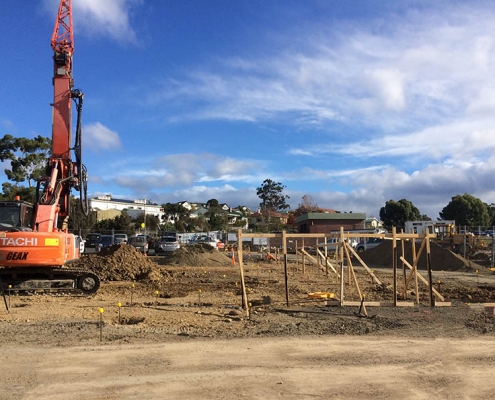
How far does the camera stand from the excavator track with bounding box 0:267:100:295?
1495 centimetres

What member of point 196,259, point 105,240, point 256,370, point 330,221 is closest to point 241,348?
point 256,370

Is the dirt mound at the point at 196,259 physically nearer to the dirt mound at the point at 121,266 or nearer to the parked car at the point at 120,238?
the dirt mound at the point at 121,266

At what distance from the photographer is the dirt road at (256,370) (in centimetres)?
596

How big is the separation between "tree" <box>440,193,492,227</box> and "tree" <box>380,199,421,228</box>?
5.68 metres

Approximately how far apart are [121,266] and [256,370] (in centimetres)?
1561

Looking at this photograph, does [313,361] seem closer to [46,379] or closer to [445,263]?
[46,379]

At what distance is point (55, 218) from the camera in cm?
1509

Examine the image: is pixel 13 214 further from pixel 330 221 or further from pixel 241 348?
pixel 330 221

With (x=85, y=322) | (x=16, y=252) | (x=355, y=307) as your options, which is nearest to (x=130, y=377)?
(x=85, y=322)

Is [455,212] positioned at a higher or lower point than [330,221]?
higher

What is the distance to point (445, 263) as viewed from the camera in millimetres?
31266

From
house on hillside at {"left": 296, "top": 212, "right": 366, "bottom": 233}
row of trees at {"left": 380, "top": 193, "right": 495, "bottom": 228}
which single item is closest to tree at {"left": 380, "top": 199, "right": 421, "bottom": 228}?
row of trees at {"left": 380, "top": 193, "right": 495, "bottom": 228}

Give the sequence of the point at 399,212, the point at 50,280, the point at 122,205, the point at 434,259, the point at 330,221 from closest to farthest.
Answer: the point at 50,280, the point at 434,259, the point at 330,221, the point at 399,212, the point at 122,205

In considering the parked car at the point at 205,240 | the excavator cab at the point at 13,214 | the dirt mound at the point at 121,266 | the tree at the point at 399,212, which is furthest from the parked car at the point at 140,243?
the tree at the point at 399,212
